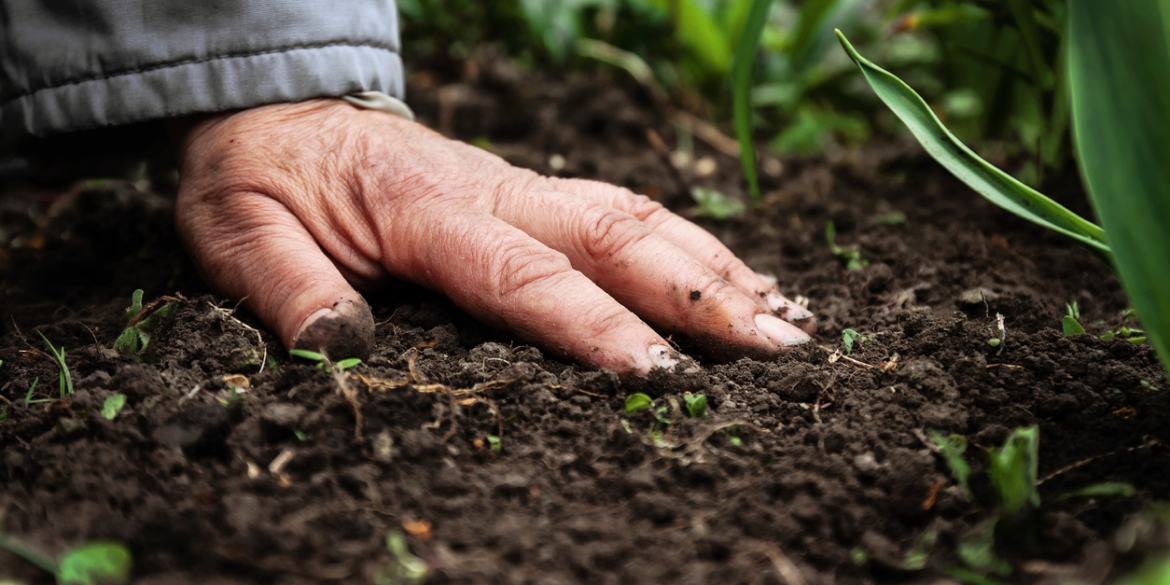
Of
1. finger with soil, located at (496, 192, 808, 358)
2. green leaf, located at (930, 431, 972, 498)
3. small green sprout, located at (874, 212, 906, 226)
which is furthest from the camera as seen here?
small green sprout, located at (874, 212, 906, 226)

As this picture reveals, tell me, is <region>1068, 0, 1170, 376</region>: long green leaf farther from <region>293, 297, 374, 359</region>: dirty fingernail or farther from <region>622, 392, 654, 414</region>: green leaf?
<region>293, 297, 374, 359</region>: dirty fingernail

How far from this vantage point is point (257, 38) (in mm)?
1303

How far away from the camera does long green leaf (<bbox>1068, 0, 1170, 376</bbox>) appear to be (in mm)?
746

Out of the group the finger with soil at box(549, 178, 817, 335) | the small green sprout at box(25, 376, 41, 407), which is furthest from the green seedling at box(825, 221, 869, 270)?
the small green sprout at box(25, 376, 41, 407)

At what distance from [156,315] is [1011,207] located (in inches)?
46.6

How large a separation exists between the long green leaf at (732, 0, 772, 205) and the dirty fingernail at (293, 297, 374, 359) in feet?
2.97

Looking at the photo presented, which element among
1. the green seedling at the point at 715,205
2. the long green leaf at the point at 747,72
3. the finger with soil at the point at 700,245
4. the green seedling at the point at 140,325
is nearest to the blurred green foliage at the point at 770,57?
the green seedling at the point at 715,205

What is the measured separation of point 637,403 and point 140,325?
0.73m

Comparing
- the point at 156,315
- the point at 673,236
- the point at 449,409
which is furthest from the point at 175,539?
the point at 673,236

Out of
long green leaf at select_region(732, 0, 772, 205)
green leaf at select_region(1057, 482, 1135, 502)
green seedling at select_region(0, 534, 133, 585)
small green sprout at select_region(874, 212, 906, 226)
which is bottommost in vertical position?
green seedling at select_region(0, 534, 133, 585)

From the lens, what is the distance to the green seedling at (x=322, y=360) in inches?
38.2

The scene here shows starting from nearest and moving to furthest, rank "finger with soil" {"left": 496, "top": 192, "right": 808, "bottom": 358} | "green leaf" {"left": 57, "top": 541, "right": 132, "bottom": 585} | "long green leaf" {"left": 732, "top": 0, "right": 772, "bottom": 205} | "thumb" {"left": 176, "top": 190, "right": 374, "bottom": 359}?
1. "green leaf" {"left": 57, "top": 541, "right": 132, "bottom": 585}
2. "thumb" {"left": 176, "top": 190, "right": 374, "bottom": 359}
3. "finger with soil" {"left": 496, "top": 192, "right": 808, "bottom": 358}
4. "long green leaf" {"left": 732, "top": 0, "right": 772, "bottom": 205}

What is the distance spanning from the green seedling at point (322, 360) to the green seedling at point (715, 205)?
3.29ft

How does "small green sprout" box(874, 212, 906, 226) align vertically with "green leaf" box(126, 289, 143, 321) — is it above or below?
above
